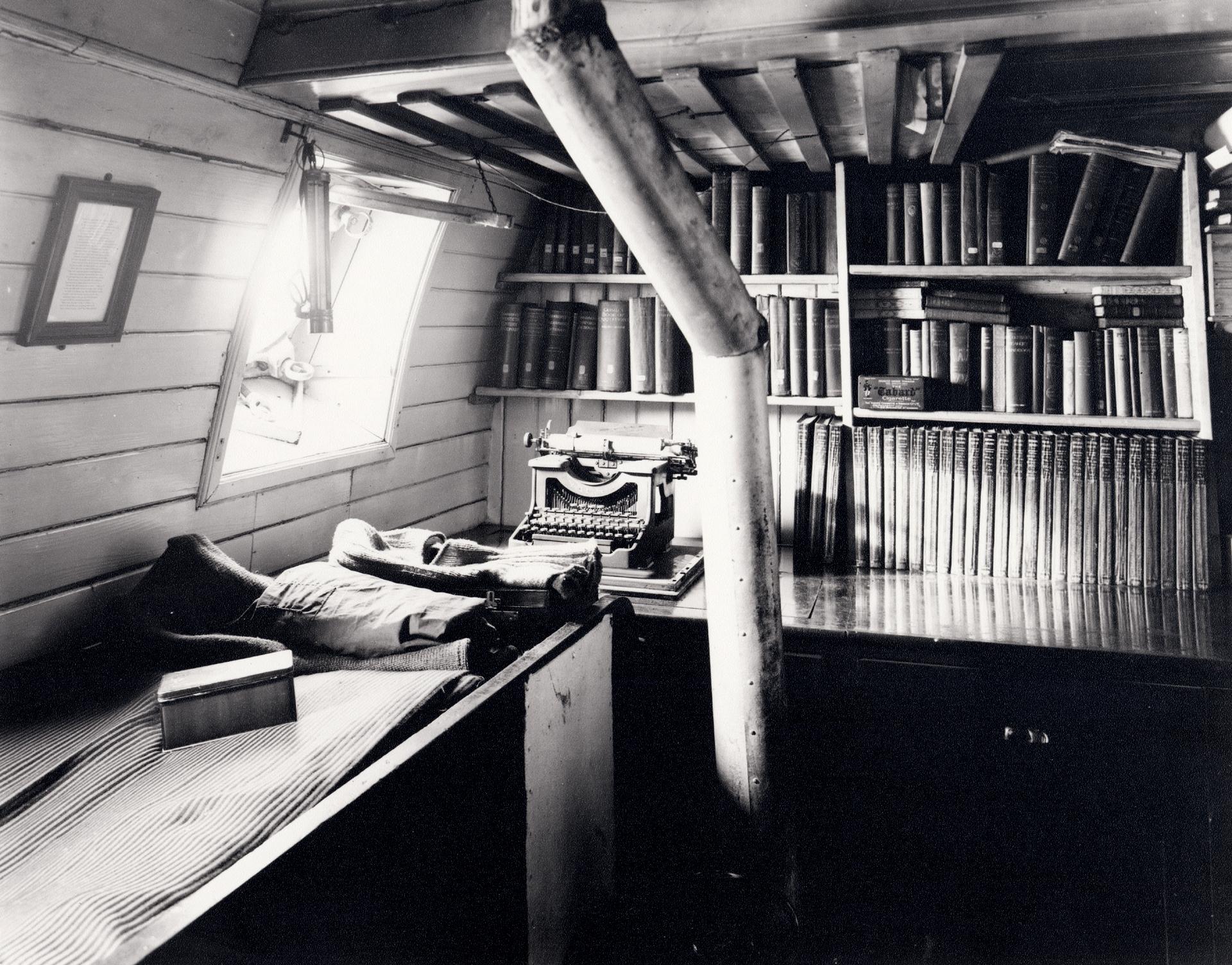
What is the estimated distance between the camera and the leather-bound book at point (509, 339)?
10.7 ft

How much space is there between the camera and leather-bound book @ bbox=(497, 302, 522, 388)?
3.27 m

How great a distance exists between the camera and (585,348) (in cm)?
320

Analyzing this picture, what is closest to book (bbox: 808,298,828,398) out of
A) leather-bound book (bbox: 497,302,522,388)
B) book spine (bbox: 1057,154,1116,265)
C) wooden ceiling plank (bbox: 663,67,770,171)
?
wooden ceiling plank (bbox: 663,67,770,171)

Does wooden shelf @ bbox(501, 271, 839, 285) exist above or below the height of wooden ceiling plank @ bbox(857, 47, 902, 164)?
below

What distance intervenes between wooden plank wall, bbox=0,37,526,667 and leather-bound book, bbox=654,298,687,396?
93cm

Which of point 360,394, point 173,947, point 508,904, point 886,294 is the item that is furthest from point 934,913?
point 360,394

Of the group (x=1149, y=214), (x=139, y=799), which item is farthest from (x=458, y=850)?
(x=1149, y=214)

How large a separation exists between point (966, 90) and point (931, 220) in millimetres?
746

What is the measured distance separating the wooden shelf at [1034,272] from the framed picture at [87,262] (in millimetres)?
1873

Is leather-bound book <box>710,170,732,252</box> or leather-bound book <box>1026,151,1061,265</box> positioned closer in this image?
leather-bound book <box>1026,151,1061,265</box>

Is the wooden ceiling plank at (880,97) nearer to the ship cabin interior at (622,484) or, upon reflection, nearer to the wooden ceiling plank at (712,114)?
the ship cabin interior at (622,484)

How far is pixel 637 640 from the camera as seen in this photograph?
240cm

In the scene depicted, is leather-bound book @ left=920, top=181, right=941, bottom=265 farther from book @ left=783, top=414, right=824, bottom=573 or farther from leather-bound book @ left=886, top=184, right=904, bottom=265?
book @ left=783, top=414, right=824, bottom=573

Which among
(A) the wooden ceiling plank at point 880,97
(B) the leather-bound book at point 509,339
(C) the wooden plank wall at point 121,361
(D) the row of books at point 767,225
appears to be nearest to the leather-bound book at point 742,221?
(D) the row of books at point 767,225
